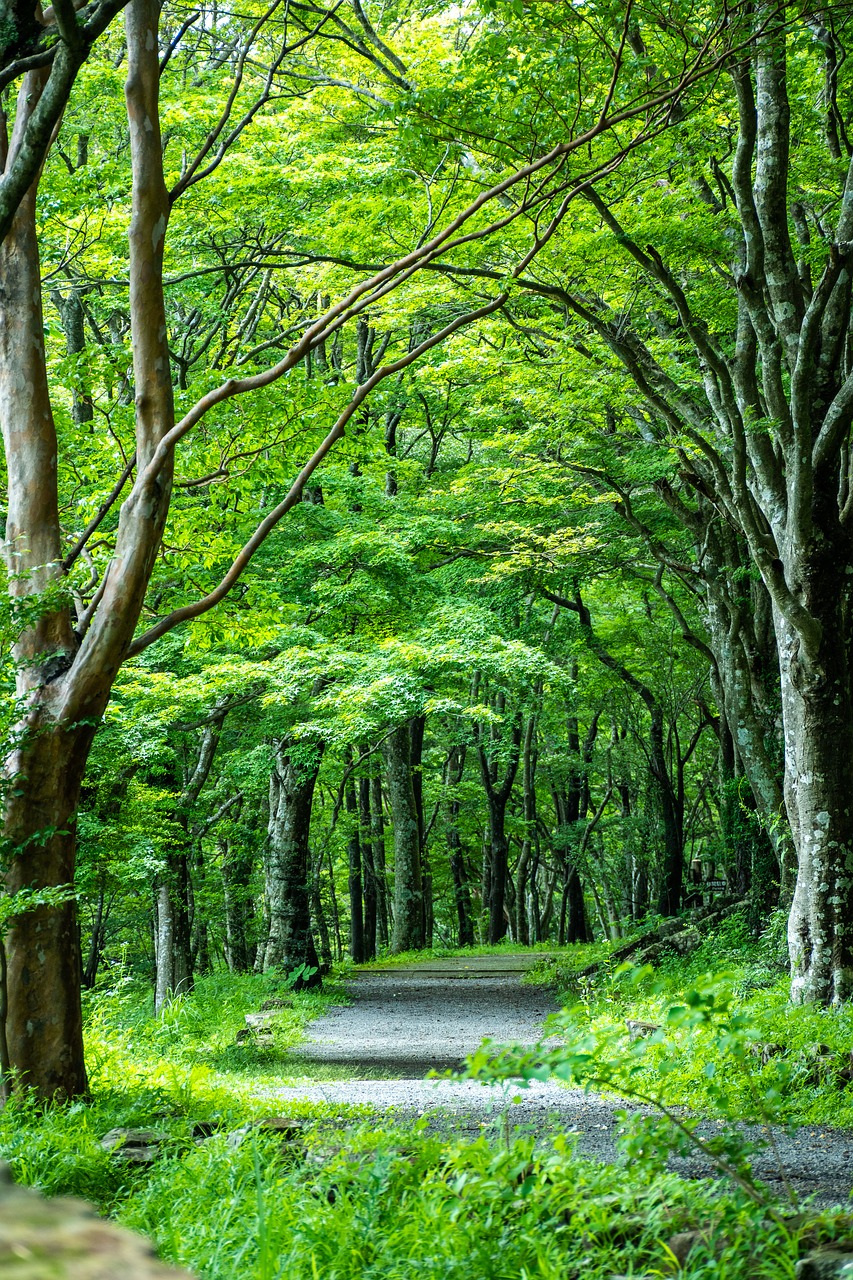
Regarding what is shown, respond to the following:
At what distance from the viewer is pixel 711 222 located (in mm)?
9695

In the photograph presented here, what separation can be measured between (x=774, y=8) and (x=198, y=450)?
18.2 ft

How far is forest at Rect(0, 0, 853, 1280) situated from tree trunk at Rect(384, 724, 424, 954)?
153cm

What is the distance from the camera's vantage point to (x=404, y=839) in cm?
2053

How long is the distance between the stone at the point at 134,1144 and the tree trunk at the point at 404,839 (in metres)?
14.8

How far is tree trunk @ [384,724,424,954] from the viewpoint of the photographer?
20.5 metres

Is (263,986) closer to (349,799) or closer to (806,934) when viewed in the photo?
(806,934)

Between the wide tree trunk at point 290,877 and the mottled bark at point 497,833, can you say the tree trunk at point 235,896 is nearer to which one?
the wide tree trunk at point 290,877

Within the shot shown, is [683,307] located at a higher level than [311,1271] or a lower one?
higher

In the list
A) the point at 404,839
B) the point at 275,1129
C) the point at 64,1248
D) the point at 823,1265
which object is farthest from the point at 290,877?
the point at 64,1248

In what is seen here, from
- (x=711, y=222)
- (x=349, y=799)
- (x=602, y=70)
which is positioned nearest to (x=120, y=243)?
(x=602, y=70)

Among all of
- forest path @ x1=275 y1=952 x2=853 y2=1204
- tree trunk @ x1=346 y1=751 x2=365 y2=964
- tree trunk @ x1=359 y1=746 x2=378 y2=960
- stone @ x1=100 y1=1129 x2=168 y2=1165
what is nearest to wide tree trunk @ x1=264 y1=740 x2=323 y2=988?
forest path @ x1=275 y1=952 x2=853 y2=1204

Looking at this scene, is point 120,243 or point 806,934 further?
point 120,243

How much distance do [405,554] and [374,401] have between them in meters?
4.01

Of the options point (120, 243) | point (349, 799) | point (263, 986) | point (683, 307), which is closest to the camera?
point (683, 307)
